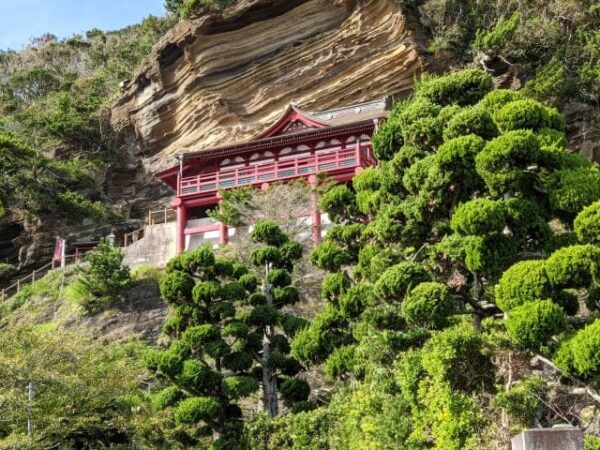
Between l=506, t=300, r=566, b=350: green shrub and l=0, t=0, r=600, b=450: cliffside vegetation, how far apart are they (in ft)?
0.05

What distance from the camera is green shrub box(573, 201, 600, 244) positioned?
29.2 feet

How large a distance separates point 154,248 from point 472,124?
1654cm

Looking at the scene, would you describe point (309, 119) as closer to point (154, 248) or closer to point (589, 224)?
point (154, 248)

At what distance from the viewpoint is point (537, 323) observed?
8.33m

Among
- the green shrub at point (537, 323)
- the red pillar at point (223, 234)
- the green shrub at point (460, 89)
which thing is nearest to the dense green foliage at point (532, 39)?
the red pillar at point (223, 234)

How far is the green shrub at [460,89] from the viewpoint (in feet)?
38.4

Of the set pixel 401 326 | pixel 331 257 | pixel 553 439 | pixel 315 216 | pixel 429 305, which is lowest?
pixel 553 439

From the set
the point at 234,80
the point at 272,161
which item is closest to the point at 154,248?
the point at 272,161

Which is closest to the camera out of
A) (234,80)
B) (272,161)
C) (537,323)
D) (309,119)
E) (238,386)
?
(537,323)

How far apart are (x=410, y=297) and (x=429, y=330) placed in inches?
20.7

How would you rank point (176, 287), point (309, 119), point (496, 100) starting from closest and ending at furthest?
point (496, 100), point (176, 287), point (309, 119)

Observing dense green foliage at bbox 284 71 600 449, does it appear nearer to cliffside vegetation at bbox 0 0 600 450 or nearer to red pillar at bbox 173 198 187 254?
cliffside vegetation at bbox 0 0 600 450

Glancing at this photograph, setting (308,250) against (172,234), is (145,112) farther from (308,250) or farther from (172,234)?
(308,250)

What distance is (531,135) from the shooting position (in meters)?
9.80
